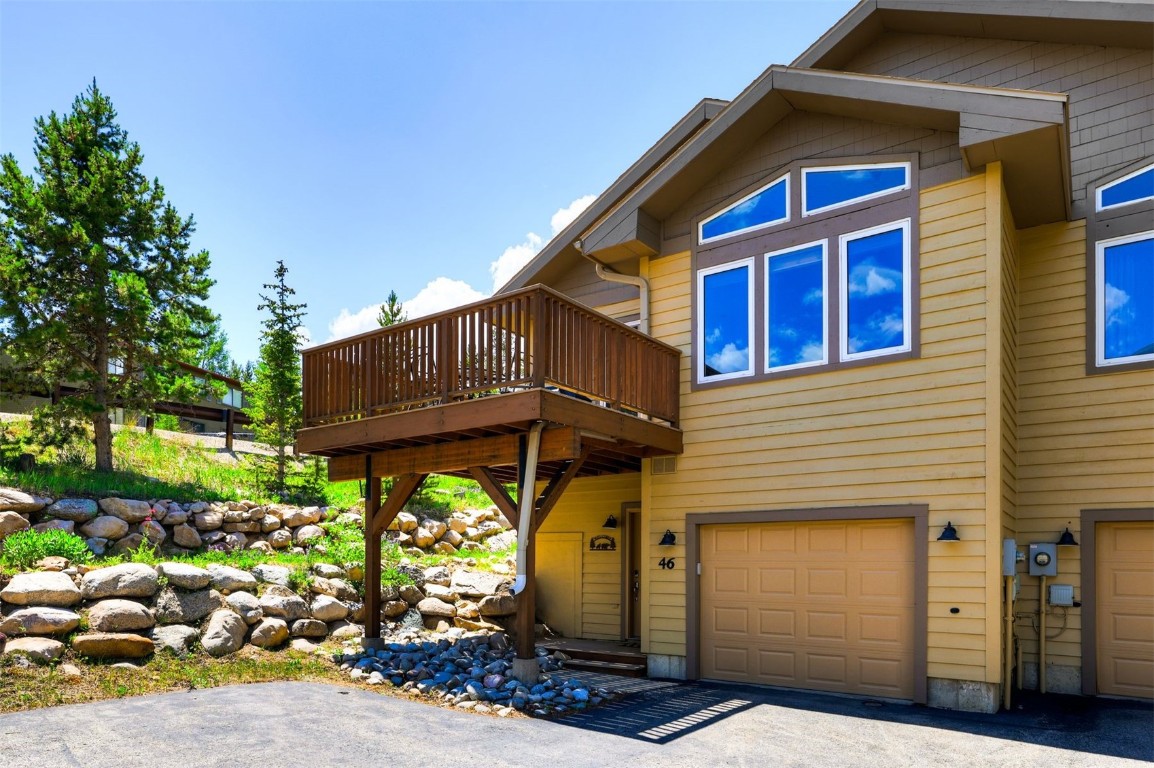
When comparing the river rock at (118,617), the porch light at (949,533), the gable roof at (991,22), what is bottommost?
the river rock at (118,617)

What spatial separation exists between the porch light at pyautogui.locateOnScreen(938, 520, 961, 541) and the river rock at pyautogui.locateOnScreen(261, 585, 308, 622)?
7141 millimetres

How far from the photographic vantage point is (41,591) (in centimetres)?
790

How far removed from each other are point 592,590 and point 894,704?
15.8 ft

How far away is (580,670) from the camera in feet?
32.5

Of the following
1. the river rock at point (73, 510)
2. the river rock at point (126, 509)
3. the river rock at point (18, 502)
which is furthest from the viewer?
the river rock at point (126, 509)

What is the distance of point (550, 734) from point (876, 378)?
474 cm

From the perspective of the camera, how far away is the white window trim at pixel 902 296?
26.7ft

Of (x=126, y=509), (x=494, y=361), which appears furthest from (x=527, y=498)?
(x=126, y=509)

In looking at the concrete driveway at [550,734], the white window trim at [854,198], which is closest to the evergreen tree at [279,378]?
A: the concrete driveway at [550,734]

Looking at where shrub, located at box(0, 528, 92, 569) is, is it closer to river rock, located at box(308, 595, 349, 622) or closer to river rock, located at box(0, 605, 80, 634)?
river rock, located at box(0, 605, 80, 634)

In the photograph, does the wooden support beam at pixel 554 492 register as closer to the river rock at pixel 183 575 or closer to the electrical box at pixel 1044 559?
the river rock at pixel 183 575

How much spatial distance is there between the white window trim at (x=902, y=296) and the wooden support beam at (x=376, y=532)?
5.04 meters

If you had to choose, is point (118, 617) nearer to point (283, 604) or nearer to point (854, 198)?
point (283, 604)

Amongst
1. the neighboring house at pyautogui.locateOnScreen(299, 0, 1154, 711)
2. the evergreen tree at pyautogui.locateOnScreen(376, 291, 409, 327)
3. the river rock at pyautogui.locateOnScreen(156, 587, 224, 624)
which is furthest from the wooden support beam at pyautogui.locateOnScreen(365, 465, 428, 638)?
the evergreen tree at pyautogui.locateOnScreen(376, 291, 409, 327)
